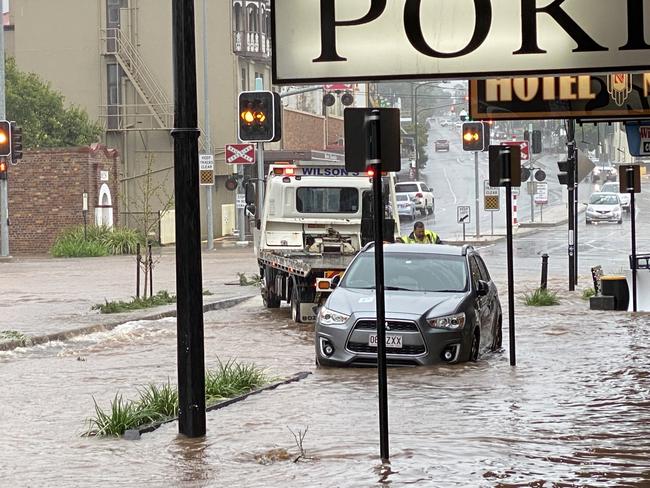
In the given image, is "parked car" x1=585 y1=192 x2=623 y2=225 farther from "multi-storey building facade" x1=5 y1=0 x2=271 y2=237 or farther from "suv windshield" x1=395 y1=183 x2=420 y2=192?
"multi-storey building facade" x1=5 y1=0 x2=271 y2=237

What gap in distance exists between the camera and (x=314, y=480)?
10.2m

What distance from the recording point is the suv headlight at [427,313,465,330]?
55.5 ft

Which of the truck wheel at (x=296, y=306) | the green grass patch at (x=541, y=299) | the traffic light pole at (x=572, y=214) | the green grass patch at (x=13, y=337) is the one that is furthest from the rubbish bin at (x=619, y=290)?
the green grass patch at (x=13, y=337)

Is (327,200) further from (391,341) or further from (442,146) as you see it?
(442,146)

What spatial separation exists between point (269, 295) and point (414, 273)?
9037mm

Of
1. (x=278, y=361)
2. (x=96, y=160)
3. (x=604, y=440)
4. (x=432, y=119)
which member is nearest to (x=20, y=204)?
(x=96, y=160)

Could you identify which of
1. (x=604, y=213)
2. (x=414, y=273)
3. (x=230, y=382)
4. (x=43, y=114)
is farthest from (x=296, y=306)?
(x=604, y=213)

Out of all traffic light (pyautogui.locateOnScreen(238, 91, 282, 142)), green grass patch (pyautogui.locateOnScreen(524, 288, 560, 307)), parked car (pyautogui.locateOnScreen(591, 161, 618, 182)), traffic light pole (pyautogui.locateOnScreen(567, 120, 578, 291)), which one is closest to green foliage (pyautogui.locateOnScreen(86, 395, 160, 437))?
traffic light (pyautogui.locateOnScreen(238, 91, 282, 142))

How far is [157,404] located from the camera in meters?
13.2

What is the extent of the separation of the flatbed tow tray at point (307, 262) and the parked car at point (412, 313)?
4.57 metres

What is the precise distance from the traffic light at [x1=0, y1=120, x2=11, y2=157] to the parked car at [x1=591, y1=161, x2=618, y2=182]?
6976cm

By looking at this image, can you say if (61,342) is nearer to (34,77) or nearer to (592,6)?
(592,6)

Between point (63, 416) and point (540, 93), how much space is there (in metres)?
5.75

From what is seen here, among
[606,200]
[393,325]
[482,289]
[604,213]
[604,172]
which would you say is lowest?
[393,325]
